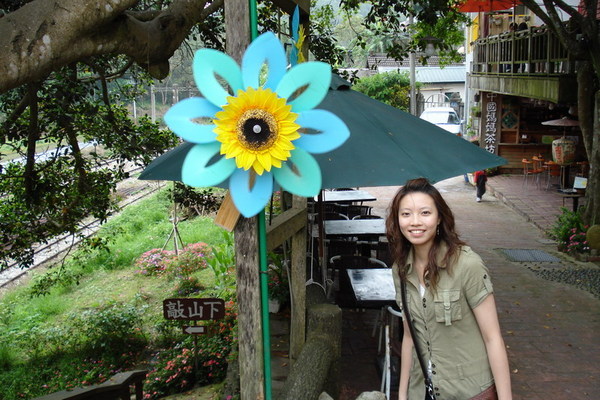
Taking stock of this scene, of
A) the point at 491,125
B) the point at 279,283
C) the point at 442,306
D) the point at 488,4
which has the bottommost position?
the point at 279,283

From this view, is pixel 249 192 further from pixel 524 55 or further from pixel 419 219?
pixel 524 55

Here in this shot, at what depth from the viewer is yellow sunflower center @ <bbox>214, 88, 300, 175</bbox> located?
231 centimetres

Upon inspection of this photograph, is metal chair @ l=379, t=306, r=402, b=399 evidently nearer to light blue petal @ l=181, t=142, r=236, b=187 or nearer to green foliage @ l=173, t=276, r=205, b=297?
light blue petal @ l=181, t=142, r=236, b=187

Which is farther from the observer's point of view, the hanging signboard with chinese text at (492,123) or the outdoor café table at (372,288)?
the hanging signboard with chinese text at (492,123)

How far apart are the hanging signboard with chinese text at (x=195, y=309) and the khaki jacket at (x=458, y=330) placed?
3.35 meters

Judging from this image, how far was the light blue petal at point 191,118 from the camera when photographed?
2.34m

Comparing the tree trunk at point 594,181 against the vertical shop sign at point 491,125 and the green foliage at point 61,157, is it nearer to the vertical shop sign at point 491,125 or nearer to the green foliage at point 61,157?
the green foliage at point 61,157

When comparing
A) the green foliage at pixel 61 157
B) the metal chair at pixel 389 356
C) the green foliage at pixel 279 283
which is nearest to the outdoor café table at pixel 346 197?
the green foliage at pixel 279 283

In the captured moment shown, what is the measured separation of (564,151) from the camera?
13.2m

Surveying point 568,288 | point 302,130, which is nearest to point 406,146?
point 302,130

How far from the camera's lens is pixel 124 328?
30.0 ft

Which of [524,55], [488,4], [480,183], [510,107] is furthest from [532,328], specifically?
[510,107]

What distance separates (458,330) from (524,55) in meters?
12.8

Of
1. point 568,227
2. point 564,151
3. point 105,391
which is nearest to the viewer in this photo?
point 105,391
